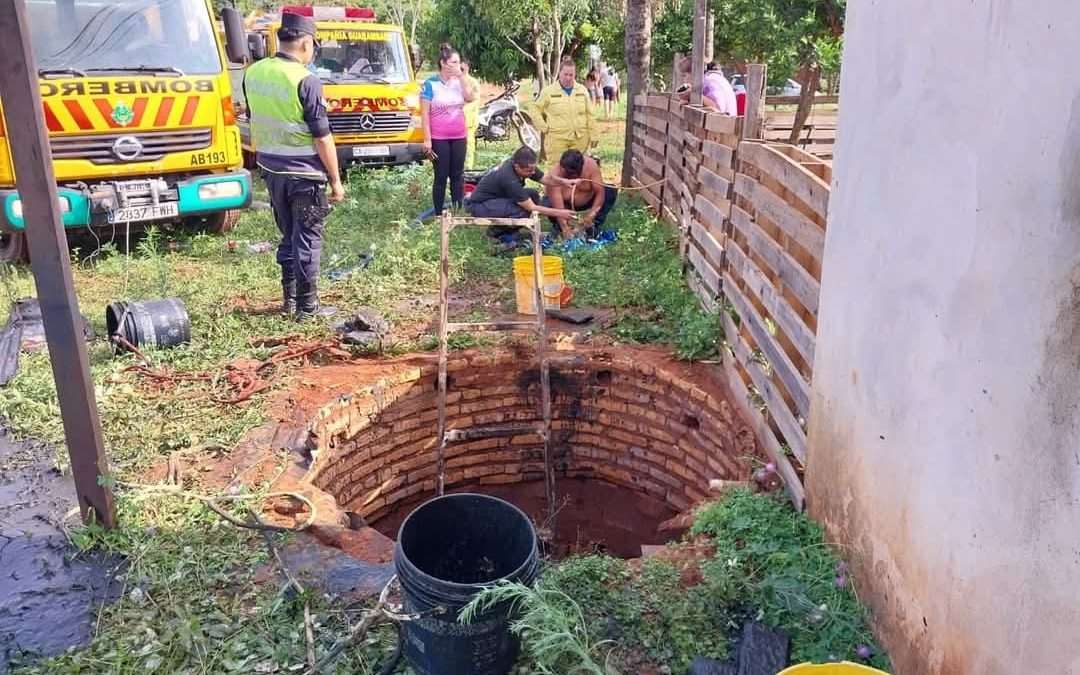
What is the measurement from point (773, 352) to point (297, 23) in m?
3.66

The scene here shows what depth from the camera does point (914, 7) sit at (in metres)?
2.27

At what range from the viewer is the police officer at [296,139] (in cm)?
519

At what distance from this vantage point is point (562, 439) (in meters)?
5.57

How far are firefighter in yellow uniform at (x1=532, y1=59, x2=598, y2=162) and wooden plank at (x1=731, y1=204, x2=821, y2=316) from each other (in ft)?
15.5

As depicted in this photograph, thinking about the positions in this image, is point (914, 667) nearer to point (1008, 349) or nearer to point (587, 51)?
point (1008, 349)

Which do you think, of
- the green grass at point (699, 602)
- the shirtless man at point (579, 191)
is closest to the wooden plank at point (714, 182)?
the shirtless man at point (579, 191)

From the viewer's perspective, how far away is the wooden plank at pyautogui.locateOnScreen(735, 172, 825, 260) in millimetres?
3344

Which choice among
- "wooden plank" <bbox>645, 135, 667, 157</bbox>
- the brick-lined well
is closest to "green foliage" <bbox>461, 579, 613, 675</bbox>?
the brick-lined well

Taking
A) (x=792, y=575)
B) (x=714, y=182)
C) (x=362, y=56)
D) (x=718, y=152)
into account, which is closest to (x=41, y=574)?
(x=792, y=575)

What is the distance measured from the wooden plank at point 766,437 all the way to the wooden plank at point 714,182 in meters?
1.09

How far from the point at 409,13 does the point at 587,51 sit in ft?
46.6

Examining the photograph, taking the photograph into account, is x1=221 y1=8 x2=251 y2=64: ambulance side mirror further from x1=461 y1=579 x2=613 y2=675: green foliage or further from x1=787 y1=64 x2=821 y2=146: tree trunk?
x1=787 y1=64 x2=821 y2=146: tree trunk

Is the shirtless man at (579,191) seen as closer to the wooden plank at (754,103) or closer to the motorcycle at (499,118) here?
the wooden plank at (754,103)

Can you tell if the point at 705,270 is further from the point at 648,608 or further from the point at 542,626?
the point at 542,626
